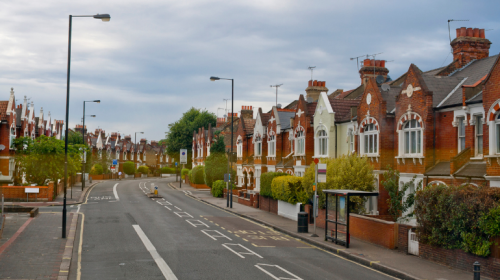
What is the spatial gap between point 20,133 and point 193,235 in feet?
125

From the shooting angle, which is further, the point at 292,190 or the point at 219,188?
the point at 219,188

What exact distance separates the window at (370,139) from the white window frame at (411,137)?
2.15 metres

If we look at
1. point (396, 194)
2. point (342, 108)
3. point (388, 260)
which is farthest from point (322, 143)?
point (388, 260)

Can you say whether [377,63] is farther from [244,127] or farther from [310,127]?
[244,127]

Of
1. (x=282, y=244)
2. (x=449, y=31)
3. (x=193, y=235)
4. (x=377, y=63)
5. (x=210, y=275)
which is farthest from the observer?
(x=377, y=63)

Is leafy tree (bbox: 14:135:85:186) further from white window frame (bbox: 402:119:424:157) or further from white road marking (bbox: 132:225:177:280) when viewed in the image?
white window frame (bbox: 402:119:424:157)

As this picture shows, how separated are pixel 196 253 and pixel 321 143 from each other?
700 inches

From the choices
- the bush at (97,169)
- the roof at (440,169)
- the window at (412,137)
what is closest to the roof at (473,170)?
the roof at (440,169)

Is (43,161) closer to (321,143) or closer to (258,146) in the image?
(258,146)

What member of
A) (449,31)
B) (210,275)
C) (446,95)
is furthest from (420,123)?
(210,275)

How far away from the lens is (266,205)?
3444 centimetres

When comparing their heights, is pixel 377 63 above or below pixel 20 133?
above

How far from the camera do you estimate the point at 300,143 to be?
35.6 meters

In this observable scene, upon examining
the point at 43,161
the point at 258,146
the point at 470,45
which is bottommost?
the point at 43,161
